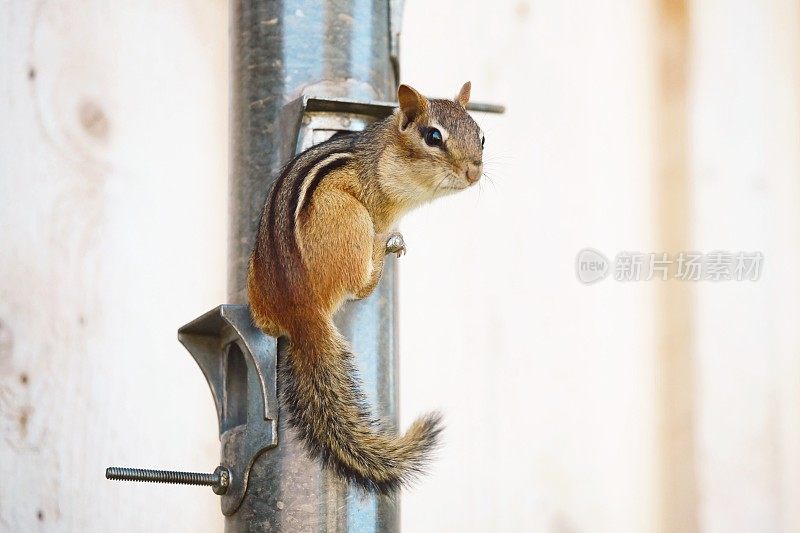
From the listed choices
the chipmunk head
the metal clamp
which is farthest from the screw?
the chipmunk head

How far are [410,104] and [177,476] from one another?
647 mm

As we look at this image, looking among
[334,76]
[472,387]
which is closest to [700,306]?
[472,387]

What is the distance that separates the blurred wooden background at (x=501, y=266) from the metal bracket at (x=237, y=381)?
209 millimetres

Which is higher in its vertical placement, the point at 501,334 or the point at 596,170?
the point at 596,170

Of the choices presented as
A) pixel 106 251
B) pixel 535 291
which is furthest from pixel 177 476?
pixel 535 291

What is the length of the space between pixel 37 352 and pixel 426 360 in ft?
2.18

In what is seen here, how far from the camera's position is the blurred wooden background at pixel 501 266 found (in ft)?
9.13

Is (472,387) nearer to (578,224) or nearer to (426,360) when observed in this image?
(426,360)

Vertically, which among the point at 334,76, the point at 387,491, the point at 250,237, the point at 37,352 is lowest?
the point at 387,491

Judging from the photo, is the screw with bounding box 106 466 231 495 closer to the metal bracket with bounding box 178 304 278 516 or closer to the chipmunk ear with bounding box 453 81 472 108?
the metal bracket with bounding box 178 304 278 516

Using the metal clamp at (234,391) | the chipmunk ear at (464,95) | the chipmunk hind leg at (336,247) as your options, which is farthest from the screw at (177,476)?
the chipmunk ear at (464,95)

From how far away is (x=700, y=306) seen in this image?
308cm

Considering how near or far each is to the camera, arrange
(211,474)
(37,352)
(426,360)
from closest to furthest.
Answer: (211,474) → (37,352) → (426,360)

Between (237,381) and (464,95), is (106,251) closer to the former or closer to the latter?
(237,381)
